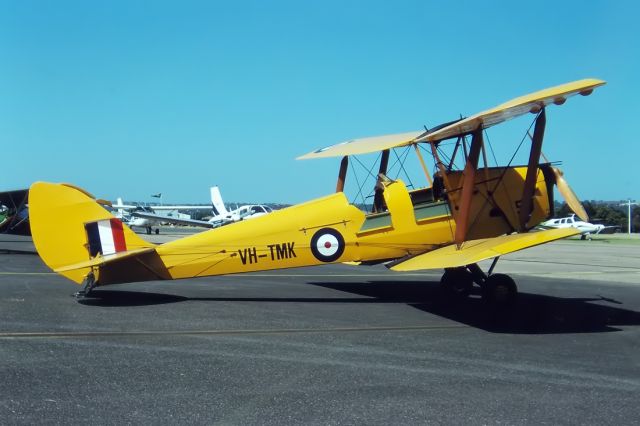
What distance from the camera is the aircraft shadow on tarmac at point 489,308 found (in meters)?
8.99

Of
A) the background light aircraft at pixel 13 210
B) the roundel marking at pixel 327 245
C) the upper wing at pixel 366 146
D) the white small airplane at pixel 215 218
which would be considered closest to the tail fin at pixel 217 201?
the white small airplane at pixel 215 218

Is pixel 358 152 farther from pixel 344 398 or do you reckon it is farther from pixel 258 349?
pixel 344 398

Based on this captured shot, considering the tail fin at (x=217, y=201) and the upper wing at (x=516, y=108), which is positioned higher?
the tail fin at (x=217, y=201)

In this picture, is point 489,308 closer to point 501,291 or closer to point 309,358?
point 501,291

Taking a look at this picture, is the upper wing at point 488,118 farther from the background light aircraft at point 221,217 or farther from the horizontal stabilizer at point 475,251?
the background light aircraft at point 221,217

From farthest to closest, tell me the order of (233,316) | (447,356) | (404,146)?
1. (404,146)
2. (233,316)
3. (447,356)

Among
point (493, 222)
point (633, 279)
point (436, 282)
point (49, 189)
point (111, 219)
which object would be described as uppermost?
point (49, 189)

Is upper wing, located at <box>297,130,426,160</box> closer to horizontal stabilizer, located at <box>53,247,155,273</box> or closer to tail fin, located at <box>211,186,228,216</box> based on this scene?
horizontal stabilizer, located at <box>53,247,155,273</box>

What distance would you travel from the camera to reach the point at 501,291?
9766 mm

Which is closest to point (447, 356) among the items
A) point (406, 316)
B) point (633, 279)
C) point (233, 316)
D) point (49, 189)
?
point (406, 316)

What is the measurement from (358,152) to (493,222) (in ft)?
9.67

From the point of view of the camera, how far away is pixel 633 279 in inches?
649

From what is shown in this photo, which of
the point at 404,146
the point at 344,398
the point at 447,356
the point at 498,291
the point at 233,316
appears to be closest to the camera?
the point at 344,398

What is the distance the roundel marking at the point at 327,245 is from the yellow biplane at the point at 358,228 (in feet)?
0.06
